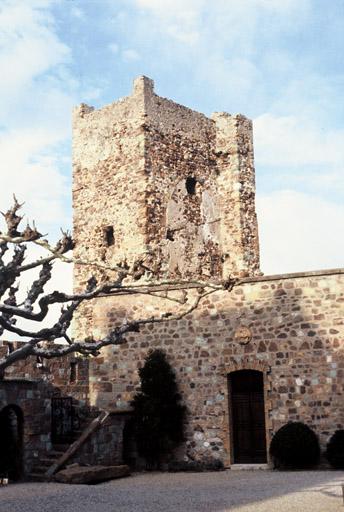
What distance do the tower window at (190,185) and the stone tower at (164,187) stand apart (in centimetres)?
4

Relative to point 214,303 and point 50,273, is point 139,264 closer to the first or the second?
point 50,273

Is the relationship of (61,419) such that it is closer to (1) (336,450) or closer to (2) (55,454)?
(2) (55,454)

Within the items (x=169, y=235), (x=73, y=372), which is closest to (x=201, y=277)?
(x=169, y=235)

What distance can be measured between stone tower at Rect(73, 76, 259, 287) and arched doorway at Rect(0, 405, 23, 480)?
9888mm

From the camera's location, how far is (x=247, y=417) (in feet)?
55.2

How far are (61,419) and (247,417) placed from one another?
4.27m

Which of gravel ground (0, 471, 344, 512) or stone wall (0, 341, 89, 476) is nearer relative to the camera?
gravel ground (0, 471, 344, 512)

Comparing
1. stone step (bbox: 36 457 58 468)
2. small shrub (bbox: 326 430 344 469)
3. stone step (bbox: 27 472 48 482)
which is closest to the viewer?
stone step (bbox: 27 472 48 482)

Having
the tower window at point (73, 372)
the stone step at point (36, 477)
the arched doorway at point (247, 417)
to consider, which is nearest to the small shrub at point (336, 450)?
the arched doorway at point (247, 417)

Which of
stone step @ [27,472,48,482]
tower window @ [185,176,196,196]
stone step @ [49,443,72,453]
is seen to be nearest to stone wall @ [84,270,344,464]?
stone step @ [49,443,72,453]

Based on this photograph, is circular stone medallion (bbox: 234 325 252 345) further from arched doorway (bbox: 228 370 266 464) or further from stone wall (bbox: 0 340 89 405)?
stone wall (bbox: 0 340 89 405)

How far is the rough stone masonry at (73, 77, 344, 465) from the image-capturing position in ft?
53.4

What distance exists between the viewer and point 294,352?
16.3m

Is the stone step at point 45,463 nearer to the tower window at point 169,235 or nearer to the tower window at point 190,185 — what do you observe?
the tower window at point 169,235
